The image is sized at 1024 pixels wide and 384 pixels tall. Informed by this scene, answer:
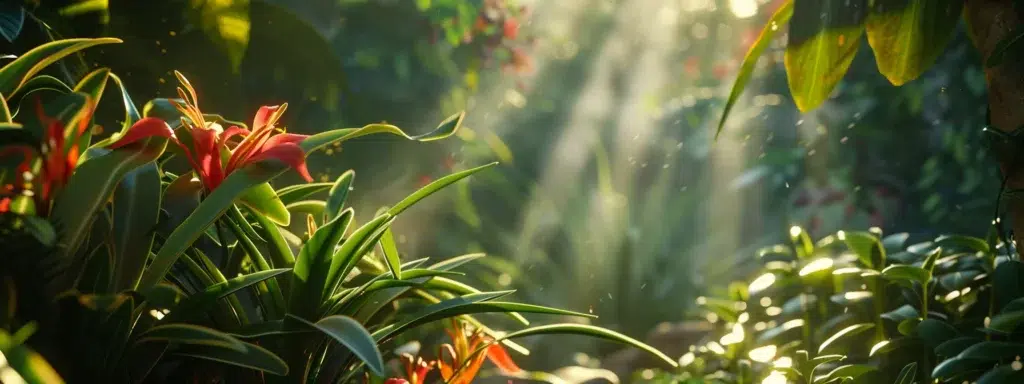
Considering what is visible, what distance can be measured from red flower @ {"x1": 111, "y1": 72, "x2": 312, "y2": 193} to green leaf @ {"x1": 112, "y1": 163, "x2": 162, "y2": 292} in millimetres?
38

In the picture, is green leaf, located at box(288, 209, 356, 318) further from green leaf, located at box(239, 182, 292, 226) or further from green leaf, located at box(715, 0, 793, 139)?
green leaf, located at box(715, 0, 793, 139)

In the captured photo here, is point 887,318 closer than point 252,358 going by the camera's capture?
No

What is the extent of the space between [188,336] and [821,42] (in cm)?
76

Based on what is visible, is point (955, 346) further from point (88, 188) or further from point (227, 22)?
point (227, 22)

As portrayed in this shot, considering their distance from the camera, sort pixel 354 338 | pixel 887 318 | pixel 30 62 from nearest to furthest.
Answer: pixel 354 338
pixel 30 62
pixel 887 318

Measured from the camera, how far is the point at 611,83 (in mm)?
5484

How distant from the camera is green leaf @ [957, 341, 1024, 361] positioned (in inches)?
31.9

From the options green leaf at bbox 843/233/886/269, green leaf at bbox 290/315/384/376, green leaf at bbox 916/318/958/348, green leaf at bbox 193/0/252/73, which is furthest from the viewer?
green leaf at bbox 193/0/252/73

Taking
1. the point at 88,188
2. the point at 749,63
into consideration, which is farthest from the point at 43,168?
the point at 749,63

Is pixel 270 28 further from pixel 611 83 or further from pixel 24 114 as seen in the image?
pixel 611 83

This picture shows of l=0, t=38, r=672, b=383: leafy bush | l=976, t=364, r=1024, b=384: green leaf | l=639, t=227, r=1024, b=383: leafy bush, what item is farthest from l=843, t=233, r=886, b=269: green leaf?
l=0, t=38, r=672, b=383: leafy bush

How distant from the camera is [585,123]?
4.85 m

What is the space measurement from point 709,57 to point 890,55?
4.84m

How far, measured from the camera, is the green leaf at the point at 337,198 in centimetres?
89
